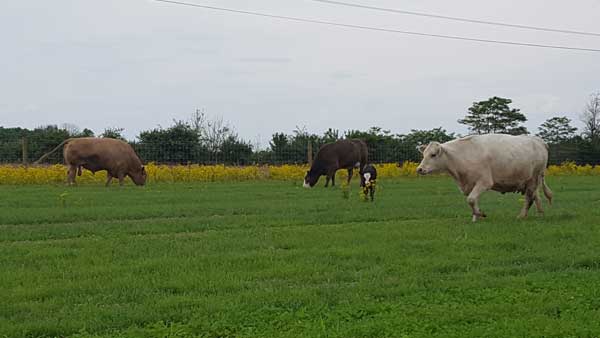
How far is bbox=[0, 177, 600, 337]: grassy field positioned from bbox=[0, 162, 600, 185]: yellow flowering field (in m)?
14.0

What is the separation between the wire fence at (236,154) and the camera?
33.7m

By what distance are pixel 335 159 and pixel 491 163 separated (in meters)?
13.4

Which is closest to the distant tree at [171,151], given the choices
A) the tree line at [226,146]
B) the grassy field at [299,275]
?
the tree line at [226,146]

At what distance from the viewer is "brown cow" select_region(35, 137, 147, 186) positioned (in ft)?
84.6

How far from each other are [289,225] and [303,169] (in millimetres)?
21172

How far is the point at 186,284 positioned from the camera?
22.4ft

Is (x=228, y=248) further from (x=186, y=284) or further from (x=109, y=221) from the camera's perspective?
(x=109, y=221)

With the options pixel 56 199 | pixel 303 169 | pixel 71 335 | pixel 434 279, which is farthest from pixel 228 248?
pixel 303 169

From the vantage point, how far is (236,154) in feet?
129

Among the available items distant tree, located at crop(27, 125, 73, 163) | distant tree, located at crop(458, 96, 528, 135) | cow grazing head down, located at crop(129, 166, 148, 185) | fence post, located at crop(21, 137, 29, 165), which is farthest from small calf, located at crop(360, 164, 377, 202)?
distant tree, located at crop(458, 96, 528, 135)

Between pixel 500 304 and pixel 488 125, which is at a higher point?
pixel 488 125

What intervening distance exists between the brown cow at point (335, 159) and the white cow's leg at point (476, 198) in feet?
40.6

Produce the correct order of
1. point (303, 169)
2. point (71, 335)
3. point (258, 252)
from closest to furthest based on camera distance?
point (71, 335), point (258, 252), point (303, 169)

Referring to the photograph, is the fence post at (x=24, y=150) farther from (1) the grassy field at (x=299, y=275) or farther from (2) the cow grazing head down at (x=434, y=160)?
(2) the cow grazing head down at (x=434, y=160)
